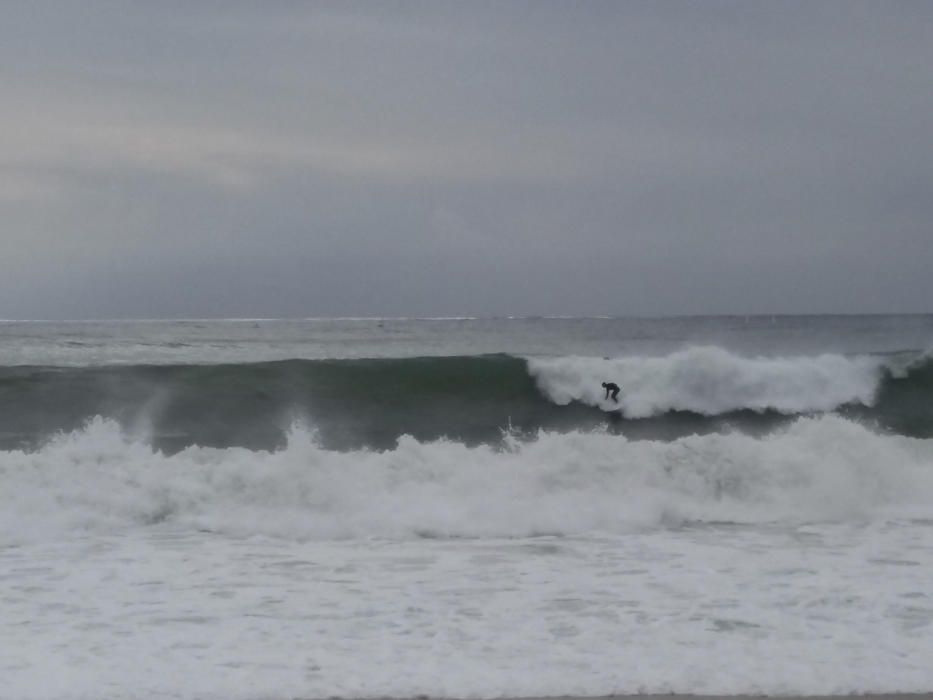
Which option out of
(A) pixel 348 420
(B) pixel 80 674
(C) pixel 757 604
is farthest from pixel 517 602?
(A) pixel 348 420

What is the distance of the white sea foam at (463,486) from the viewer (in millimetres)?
8594

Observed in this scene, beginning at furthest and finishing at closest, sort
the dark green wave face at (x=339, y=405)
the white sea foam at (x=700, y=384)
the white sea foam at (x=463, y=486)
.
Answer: the white sea foam at (x=700, y=384), the dark green wave face at (x=339, y=405), the white sea foam at (x=463, y=486)

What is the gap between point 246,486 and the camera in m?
9.30

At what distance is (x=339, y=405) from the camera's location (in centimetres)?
1474

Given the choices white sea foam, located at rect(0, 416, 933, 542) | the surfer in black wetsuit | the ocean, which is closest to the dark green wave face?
the ocean

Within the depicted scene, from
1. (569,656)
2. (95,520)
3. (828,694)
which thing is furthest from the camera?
(95,520)

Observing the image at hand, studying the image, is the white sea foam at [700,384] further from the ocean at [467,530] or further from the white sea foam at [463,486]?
the white sea foam at [463,486]

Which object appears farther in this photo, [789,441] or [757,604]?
[789,441]

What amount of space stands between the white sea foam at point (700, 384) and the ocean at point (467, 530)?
5 centimetres

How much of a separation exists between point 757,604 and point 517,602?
1.41 m

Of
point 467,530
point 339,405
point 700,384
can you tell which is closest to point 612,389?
point 700,384

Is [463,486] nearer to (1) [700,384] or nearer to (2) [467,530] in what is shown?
(2) [467,530]

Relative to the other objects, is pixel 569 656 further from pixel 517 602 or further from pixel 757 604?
pixel 757 604

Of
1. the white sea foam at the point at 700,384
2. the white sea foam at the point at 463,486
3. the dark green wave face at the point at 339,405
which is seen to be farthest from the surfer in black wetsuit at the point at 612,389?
the white sea foam at the point at 463,486
